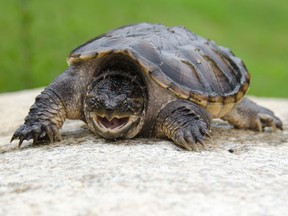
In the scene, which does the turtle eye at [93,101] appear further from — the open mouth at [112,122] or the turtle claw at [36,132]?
the turtle claw at [36,132]

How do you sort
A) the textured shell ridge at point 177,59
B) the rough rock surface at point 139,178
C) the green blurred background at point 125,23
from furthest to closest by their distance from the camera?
the green blurred background at point 125,23 → the textured shell ridge at point 177,59 → the rough rock surface at point 139,178

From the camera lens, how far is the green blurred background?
883cm

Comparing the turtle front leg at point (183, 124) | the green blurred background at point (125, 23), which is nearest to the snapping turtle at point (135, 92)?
the turtle front leg at point (183, 124)

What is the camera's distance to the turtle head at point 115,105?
355cm

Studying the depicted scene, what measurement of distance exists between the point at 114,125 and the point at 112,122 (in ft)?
0.11

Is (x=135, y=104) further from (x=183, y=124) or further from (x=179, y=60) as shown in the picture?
(x=179, y=60)

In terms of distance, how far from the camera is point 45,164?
3.07m

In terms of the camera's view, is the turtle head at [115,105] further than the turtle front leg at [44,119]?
No

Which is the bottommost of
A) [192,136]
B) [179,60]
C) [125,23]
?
[192,136]

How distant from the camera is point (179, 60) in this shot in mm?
3932

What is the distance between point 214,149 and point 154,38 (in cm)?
90

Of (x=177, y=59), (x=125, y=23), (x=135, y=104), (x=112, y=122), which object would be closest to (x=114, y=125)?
(x=112, y=122)

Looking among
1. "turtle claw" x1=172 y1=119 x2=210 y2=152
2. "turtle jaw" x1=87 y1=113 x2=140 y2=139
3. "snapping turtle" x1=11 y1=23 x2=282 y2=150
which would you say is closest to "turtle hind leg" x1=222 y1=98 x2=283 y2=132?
"snapping turtle" x1=11 y1=23 x2=282 y2=150

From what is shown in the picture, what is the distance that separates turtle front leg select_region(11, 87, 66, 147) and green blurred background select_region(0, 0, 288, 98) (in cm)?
422
